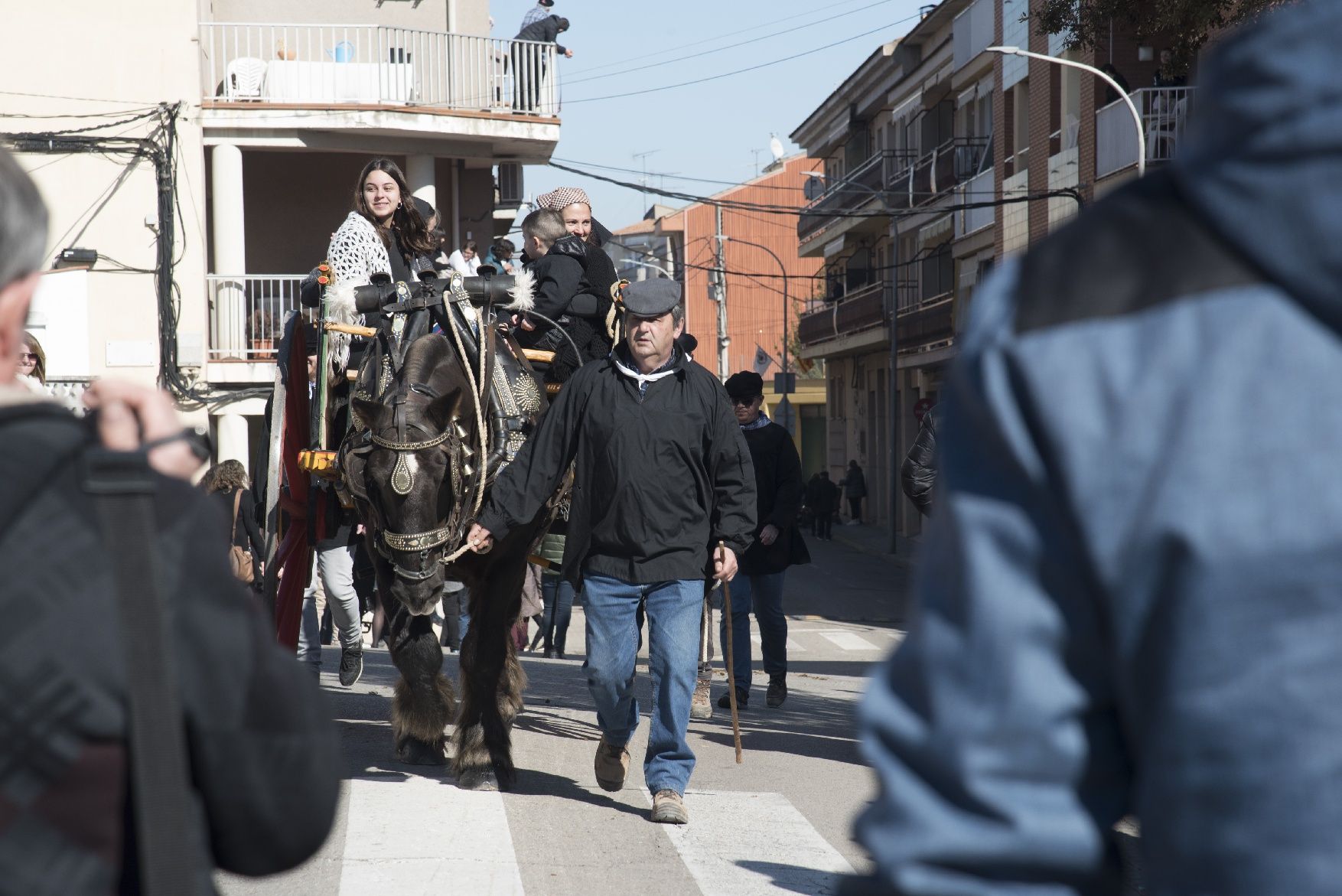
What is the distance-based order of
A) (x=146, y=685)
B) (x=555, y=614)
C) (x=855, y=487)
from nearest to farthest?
(x=146, y=685) < (x=555, y=614) < (x=855, y=487)

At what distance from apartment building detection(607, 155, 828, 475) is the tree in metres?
52.0

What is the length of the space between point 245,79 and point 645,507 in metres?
21.7

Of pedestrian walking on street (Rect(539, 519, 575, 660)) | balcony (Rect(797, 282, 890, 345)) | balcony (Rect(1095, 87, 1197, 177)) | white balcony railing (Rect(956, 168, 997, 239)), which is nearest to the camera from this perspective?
pedestrian walking on street (Rect(539, 519, 575, 660))

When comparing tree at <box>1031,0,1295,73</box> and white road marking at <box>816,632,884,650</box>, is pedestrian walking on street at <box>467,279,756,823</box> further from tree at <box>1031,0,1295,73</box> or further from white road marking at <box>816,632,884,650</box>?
white road marking at <box>816,632,884,650</box>

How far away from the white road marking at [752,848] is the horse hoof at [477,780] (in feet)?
3.06

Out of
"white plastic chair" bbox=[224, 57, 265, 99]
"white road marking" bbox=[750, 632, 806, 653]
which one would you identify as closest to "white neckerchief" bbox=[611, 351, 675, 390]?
"white road marking" bbox=[750, 632, 806, 653]

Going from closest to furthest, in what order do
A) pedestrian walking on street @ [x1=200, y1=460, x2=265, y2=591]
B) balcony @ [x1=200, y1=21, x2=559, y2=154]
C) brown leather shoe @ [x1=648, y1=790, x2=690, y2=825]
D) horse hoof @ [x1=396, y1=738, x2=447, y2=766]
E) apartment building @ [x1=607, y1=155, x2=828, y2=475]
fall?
brown leather shoe @ [x1=648, y1=790, x2=690, y2=825]
horse hoof @ [x1=396, y1=738, x2=447, y2=766]
pedestrian walking on street @ [x1=200, y1=460, x2=265, y2=591]
balcony @ [x1=200, y1=21, x2=559, y2=154]
apartment building @ [x1=607, y1=155, x2=828, y2=475]

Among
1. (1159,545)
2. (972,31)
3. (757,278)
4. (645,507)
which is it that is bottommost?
(645,507)

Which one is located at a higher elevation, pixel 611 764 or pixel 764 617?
pixel 764 617

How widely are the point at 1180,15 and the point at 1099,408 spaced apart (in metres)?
11.4

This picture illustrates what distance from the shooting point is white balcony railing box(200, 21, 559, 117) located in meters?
27.2

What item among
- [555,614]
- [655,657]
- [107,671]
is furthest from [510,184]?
[107,671]

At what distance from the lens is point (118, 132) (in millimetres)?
27016

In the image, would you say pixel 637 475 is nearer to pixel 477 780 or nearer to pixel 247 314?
pixel 477 780
